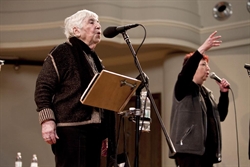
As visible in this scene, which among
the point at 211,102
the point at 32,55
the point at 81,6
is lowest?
the point at 211,102

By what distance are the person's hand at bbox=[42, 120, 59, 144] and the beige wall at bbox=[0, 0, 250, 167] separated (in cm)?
346

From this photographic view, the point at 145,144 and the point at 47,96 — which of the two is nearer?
the point at 47,96

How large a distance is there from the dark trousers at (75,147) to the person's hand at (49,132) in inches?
2.7

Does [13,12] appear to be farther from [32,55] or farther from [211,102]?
[211,102]

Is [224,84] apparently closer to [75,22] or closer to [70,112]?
[75,22]

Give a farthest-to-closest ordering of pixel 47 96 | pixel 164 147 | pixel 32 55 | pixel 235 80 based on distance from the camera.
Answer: pixel 32 55 → pixel 164 147 → pixel 235 80 → pixel 47 96

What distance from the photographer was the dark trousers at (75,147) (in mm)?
2609

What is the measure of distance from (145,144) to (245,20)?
7.82 feet

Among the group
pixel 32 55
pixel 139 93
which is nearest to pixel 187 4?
pixel 32 55

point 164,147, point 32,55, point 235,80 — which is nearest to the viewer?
point 235,80

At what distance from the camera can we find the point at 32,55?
22.5 feet

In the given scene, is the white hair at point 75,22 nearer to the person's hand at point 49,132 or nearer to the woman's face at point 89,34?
the woman's face at point 89,34

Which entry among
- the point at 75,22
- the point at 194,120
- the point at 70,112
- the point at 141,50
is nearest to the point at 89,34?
the point at 75,22

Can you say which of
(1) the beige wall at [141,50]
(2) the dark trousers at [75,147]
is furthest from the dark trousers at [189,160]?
(1) the beige wall at [141,50]
